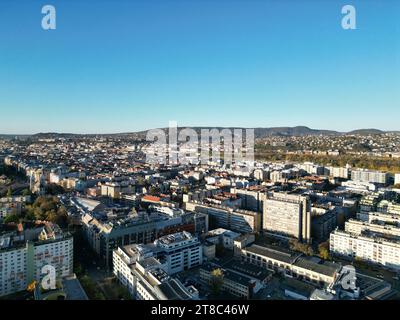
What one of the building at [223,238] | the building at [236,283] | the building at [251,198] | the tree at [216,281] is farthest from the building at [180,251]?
the building at [251,198]

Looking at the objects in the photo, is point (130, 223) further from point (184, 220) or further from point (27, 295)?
point (27, 295)

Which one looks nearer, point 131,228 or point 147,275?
point 147,275

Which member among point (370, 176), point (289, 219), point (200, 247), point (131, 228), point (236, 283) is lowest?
point (236, 283)

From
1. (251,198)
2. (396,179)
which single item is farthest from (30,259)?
(396,179)

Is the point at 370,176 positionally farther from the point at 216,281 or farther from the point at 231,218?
the point at 216,281

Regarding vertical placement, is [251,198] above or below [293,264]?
above

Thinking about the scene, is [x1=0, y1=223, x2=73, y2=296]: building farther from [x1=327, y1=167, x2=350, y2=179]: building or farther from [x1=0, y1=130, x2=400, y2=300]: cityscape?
[x1=327, y1=167, x2=350, y2=179]: building

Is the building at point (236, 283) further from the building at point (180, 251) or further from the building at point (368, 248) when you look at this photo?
the building at point (368, 248)
